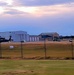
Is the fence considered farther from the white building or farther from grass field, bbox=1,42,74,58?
the white building

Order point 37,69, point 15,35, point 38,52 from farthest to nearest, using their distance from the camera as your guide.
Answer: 1. point 15,35
2. point 38,52
3. point 37,69

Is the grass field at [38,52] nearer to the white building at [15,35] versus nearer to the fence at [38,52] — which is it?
the fence at [38,52]

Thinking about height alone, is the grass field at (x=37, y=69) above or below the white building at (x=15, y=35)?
below

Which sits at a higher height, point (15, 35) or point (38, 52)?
point (15, 35)

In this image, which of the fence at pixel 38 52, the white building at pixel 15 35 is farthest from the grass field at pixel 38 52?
the white building at pixel 15 35

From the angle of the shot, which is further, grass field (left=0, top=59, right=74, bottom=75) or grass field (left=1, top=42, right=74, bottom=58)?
grass field (left=1, top=42, right=74, bottom=58)

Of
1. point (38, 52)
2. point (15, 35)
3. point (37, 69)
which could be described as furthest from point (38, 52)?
point (15, 35)

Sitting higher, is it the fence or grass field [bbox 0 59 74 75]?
grass field [bbox 0 59 74 75]

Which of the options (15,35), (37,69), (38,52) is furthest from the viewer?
(15,35)

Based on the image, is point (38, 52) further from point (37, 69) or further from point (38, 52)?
point (37, 69)

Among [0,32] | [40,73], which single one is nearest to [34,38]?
[0,32]

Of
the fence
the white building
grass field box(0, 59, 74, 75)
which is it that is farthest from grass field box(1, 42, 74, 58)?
the white building

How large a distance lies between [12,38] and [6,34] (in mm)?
5008

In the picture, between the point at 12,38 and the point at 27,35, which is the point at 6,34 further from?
the point at 27,35
